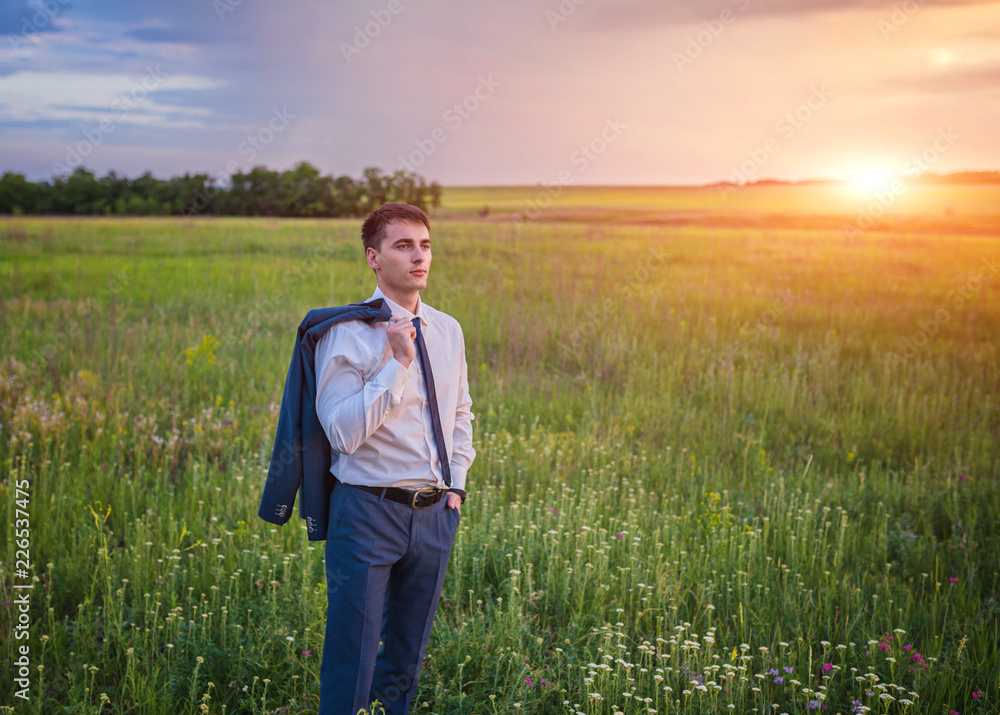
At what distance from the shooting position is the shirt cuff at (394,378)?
2.29 metres

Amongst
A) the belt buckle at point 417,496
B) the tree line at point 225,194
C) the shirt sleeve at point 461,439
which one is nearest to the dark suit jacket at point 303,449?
the belt buckle at point 417,496

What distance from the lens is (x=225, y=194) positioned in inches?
2441

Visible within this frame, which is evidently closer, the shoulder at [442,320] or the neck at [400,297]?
the neck at [400,297]

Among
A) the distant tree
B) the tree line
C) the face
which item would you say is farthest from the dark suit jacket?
the distant tree

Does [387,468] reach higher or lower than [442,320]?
lower

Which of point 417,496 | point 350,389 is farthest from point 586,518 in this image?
point 350,389

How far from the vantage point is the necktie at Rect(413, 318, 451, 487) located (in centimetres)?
255

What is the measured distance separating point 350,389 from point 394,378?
0.73 feet

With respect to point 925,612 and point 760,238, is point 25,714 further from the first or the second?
point 760,238

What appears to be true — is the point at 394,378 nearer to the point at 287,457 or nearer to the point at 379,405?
the point at 379,405

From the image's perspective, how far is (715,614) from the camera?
4.12 m

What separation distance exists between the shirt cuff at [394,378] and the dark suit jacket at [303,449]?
0.32 metres

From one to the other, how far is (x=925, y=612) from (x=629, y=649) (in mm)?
2061

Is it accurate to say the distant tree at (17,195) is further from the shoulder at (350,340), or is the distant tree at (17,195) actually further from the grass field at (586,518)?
the shoulder at (350,340)
